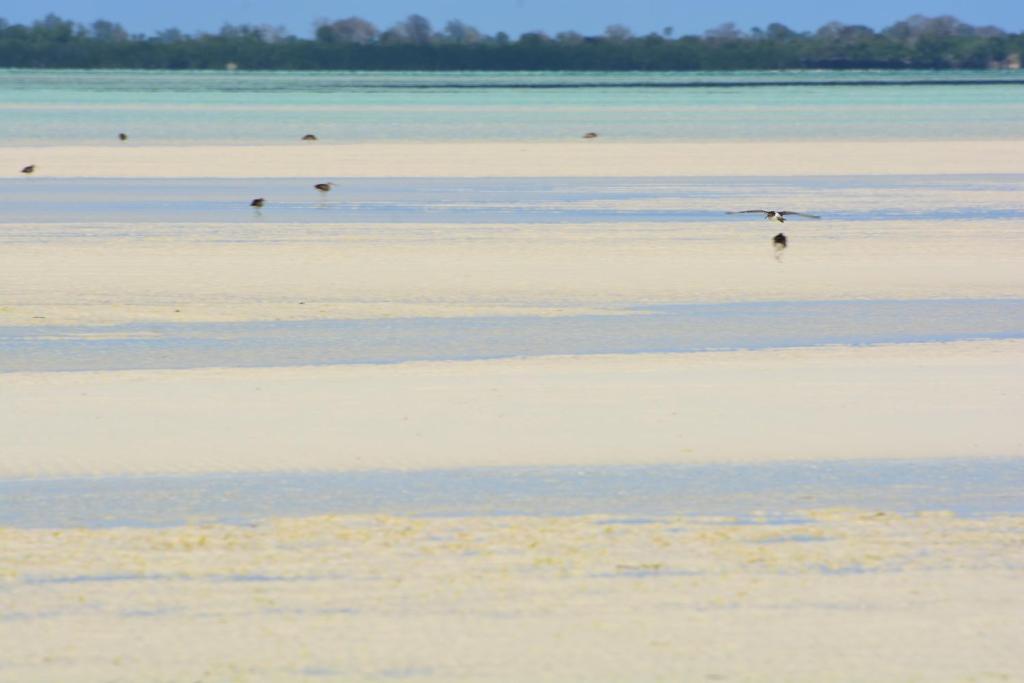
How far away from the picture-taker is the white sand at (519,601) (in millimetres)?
4383

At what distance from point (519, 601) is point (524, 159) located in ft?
82.3

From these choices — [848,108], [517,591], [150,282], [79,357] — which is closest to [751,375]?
[79,357]

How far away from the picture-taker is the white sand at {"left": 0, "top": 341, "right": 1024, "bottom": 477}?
272 inches

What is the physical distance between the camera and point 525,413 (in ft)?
25.5

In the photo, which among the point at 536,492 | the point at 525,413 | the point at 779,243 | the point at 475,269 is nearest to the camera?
the point at 536,492

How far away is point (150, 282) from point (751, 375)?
5.37m

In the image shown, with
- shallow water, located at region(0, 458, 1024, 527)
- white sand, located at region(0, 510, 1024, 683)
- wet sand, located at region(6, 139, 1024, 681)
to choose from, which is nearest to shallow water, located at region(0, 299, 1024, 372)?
wet sand, located at region(6, 139, 1024, 681)

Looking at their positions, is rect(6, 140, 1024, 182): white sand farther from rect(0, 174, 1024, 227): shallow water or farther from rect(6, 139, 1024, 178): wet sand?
rect(0, 174, 1024, 227): shallow water

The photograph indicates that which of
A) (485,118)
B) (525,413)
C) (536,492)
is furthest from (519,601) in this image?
(485,118)

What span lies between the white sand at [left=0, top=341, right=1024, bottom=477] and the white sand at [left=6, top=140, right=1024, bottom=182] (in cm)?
1670

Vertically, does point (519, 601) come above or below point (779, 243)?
above

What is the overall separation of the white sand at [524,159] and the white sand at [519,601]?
2008 cm

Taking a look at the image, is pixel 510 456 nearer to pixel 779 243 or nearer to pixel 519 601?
pixel 519 601

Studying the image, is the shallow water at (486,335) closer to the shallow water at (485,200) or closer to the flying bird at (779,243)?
the flying bird at (779,243)
